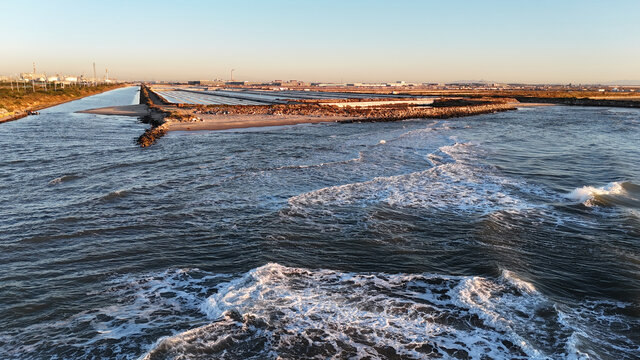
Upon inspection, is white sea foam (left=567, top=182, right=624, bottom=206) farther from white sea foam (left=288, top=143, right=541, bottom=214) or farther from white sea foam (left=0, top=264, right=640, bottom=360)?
white sea foam (left=0, top=264, right=640, bottom=360)

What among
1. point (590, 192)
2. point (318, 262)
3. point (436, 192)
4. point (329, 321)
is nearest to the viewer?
point (329, 321)

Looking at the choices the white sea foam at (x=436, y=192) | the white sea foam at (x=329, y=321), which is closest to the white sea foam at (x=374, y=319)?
the white sea foam at (x=329, y=321)

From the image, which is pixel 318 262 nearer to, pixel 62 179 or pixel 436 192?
pixel 436 192

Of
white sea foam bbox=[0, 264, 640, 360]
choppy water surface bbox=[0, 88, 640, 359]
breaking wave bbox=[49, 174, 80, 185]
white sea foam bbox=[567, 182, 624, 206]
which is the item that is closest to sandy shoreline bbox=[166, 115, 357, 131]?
choppy water surface bbox=[0, 88, 640, 359]

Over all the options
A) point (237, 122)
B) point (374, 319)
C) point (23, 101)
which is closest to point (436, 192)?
point (374, 319)

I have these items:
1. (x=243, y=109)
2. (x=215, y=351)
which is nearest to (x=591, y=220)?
A: (x=215, y=351)

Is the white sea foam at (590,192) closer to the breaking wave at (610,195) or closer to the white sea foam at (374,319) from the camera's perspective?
the breaking wave at (610,195)

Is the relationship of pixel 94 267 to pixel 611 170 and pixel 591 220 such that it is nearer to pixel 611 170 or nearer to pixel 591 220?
pixel 591 220

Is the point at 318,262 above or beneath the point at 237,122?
beneath

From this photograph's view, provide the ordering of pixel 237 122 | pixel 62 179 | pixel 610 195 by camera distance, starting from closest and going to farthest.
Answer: pixel 610 195 → pixel 62 179 → pixel 237 122

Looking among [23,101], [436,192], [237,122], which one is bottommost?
[436,192]
